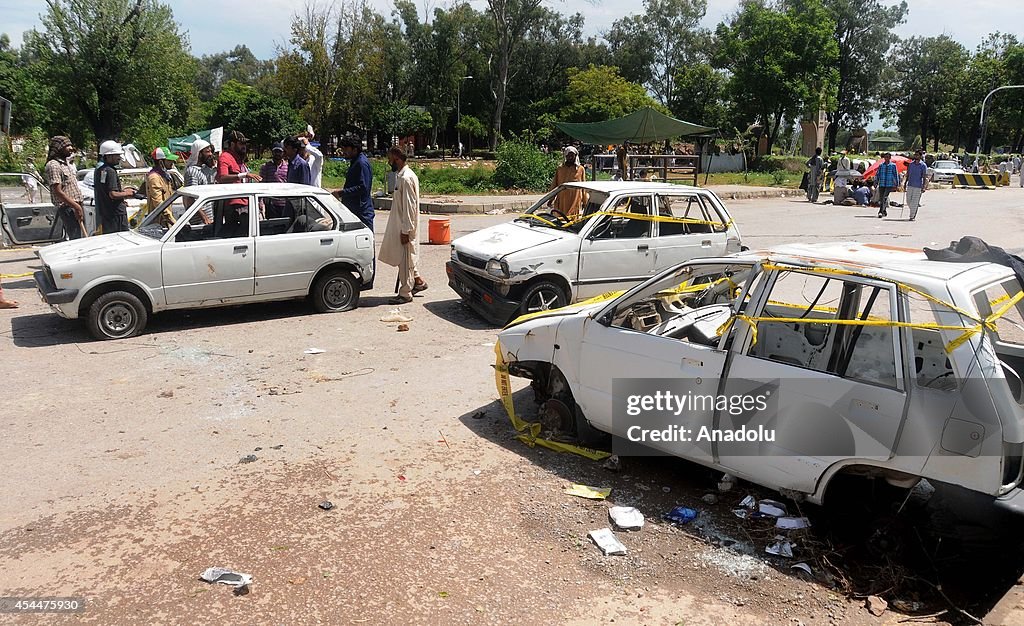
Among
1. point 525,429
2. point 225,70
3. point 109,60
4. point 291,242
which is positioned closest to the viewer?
point 525,429

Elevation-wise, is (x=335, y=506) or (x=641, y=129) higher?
(x=641, y=129)

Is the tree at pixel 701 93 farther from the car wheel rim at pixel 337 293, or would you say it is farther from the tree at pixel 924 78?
the car wheel rim at pixel 337 293

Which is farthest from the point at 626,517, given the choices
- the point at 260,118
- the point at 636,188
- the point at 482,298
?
the point at 260,118

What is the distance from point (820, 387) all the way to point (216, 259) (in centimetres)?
642

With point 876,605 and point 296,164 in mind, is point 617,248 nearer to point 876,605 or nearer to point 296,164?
point 296,164

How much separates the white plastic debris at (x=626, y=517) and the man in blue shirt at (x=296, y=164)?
7536mm

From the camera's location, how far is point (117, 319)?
7832mm

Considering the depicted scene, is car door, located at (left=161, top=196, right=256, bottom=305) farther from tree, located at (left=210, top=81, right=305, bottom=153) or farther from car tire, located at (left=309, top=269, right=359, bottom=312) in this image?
tree, located at (left=210, top=81, right=305, bottom=153)

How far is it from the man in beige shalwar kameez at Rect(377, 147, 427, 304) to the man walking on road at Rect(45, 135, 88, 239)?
14.6 feet

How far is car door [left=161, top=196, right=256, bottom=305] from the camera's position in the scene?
8023mm

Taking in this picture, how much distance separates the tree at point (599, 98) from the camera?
52.4 metres

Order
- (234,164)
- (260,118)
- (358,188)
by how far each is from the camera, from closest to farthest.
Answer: (358,188) → (234,164) → (260,118)

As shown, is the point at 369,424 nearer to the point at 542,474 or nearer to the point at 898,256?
the point at 542,474

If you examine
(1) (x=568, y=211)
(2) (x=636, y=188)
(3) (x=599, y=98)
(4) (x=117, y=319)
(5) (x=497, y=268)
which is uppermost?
(3) (x=599, y=98)
